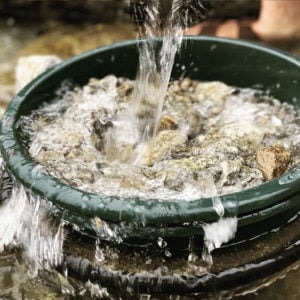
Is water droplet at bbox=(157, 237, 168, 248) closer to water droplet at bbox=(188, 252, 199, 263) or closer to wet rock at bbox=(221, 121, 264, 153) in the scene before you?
water droplet at bbox=(188, 252, 199, 263)

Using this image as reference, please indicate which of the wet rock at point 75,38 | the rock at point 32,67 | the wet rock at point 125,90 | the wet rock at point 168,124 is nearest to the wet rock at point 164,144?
the wet rock at point 168,124

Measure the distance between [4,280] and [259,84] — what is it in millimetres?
1264

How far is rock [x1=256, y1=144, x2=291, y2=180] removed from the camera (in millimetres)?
1936

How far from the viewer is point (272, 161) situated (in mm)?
1946

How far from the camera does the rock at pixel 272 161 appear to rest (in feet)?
6.35

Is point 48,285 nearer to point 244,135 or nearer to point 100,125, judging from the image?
point 100,125

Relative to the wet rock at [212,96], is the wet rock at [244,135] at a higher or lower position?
lower

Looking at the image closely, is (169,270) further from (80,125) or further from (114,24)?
(114,24)

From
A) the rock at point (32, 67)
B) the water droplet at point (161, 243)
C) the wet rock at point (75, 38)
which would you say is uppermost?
the wet rock at point (75, 38)

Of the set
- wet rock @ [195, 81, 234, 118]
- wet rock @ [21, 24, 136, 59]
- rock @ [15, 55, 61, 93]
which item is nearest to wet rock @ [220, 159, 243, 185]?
wet rock @ [195, 81, 234, 118]

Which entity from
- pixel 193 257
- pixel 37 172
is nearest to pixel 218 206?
pixel 193 257

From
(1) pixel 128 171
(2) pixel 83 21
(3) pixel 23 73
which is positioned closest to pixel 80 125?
(1) pixel 128 171

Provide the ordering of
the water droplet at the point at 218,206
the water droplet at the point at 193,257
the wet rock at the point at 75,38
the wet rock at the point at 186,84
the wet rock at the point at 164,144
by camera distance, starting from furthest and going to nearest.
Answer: the wet rock at the point at 75,38, the wet rock at the point at 186,84, the wet rock at the point at 164,144, the water droplet at the point at 193,257, the water droplet at the point at 218,206

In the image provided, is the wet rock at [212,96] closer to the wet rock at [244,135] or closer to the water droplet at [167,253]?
the wet rock at [244,135]
